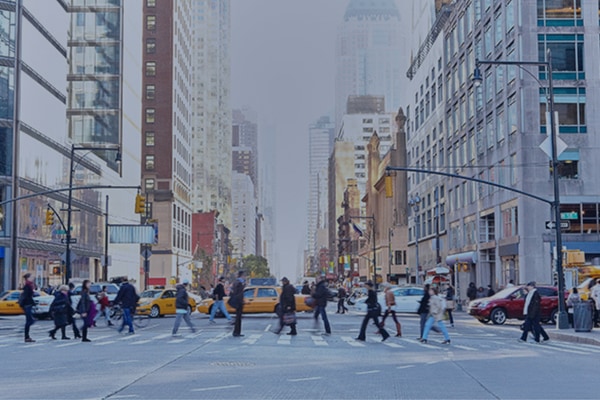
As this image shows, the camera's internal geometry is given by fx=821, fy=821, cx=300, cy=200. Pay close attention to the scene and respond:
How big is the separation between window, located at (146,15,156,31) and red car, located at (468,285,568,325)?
8986cm

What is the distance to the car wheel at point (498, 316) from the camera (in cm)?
3653

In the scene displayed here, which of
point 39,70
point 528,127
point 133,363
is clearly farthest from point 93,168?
point 133,363

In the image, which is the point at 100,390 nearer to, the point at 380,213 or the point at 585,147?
the point at 585,147

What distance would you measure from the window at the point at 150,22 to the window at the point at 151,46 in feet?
5.92

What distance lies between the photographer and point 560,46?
53.6 metres

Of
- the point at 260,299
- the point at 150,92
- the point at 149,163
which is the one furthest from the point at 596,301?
the point at 150,92

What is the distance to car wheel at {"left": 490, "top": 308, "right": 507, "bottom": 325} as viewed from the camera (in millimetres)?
36531

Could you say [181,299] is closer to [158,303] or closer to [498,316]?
[498,316]

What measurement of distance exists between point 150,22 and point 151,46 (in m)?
3.70

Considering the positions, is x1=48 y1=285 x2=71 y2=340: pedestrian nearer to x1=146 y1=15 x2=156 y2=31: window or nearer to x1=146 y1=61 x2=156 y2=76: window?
x1=146 y1=61 x2=156 y2=76: window

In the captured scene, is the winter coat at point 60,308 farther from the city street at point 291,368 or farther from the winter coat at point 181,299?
the winter coat at point 181,299

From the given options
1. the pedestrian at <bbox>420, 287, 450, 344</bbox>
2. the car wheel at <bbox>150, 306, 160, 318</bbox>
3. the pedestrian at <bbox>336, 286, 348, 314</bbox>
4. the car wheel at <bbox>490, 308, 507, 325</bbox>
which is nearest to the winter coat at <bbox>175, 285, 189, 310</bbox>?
the pedestrian at <bbox>420, 287, 450, 344</bbox>

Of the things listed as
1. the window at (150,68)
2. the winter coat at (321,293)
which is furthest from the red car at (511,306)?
the window at (150,68)

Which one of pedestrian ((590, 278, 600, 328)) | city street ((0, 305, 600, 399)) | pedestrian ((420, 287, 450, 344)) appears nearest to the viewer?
city street ((0, 305, 600, 399))
